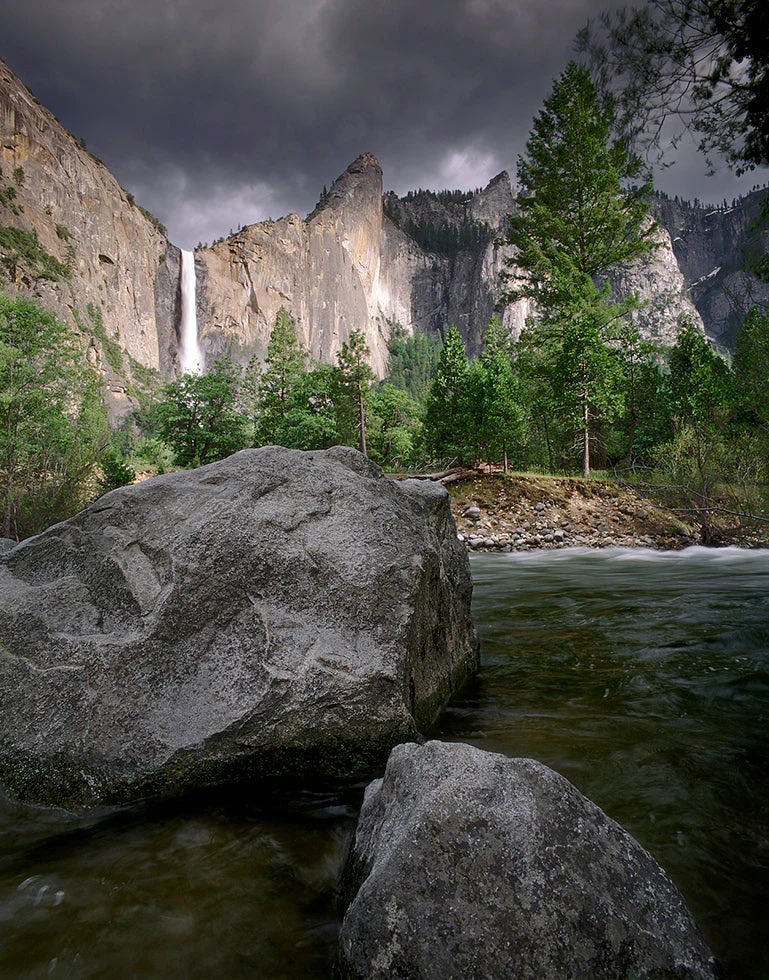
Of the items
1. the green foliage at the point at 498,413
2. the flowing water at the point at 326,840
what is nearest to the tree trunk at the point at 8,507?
the flowing water at the point at 326,840

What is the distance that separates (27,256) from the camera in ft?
245

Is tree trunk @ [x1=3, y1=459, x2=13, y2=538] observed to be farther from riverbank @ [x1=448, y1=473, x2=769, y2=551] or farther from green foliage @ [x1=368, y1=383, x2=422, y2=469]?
green foliage @ [x1=368, y1=383, x2=422, y2=469]

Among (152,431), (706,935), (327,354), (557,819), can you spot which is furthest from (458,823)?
(327,354)

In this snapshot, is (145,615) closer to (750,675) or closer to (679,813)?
(679,813)

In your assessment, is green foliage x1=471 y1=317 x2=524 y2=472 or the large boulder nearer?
the large boulder

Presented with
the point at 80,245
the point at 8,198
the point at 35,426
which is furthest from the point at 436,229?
the point at 35,426

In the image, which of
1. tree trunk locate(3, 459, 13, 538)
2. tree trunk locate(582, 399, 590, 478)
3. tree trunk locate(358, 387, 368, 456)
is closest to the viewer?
tree trunk locate(3, 459, 13, 538)

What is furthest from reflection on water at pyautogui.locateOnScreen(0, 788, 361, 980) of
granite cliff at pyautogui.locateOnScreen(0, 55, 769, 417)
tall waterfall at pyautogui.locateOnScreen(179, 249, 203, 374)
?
tall waterfall at pyautogui.locateOnScreen(179, 249, 203, 374)

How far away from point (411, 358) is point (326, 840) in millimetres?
156258

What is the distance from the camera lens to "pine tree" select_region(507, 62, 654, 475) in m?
23.2

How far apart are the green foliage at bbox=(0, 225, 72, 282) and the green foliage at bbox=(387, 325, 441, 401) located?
76.6 m

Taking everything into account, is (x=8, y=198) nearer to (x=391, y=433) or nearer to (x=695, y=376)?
(x=391, y=433)

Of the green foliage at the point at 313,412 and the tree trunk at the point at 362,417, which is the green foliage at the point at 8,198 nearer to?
the green foliage at the point at 313,412

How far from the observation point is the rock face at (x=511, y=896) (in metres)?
1.48
